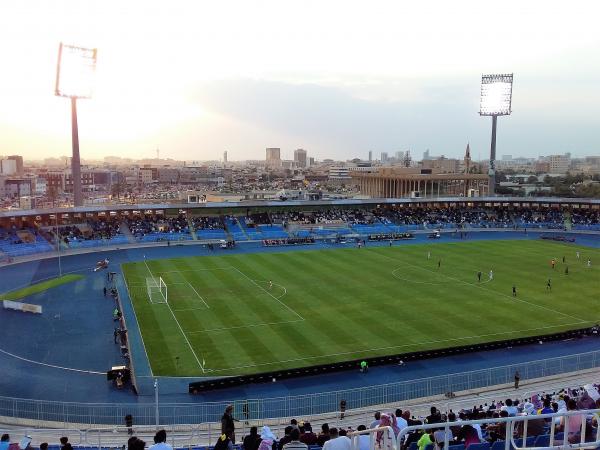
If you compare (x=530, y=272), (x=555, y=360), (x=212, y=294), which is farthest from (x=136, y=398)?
(x=530, y=272)

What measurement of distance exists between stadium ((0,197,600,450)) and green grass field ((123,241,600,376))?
0.16 m

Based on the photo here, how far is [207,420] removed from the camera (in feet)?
65.0

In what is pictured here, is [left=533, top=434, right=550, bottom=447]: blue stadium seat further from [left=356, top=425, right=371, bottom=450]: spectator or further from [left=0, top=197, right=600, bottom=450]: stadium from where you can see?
[left=356, top=425, right=371, bottom=450]: spectator

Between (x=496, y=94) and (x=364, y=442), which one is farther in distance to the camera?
(x=496, y=94)

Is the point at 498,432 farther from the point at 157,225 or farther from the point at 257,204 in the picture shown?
the point at 257,204

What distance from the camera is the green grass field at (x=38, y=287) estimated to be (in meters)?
36.9

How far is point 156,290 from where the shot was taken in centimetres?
3869

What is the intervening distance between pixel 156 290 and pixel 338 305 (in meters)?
13.7

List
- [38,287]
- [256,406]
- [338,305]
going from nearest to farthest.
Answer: [256,406] → [338,305] → [38,287]

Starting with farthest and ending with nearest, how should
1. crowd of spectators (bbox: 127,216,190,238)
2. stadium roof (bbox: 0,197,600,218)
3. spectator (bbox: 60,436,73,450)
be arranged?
crowd of spectators (bbox: 127,216,190,238), stadium roof (bbox: 0,197,600,218), spectator (bbox: 60,436,73,450)

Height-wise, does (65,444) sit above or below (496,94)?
below

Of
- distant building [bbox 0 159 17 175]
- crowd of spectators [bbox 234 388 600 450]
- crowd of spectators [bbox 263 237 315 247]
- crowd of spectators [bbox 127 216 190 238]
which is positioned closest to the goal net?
crowd of spectators [bbox 263 237 315 247]

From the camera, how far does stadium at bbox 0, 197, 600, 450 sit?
20.0 m

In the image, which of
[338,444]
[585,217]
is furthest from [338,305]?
[585,217]
